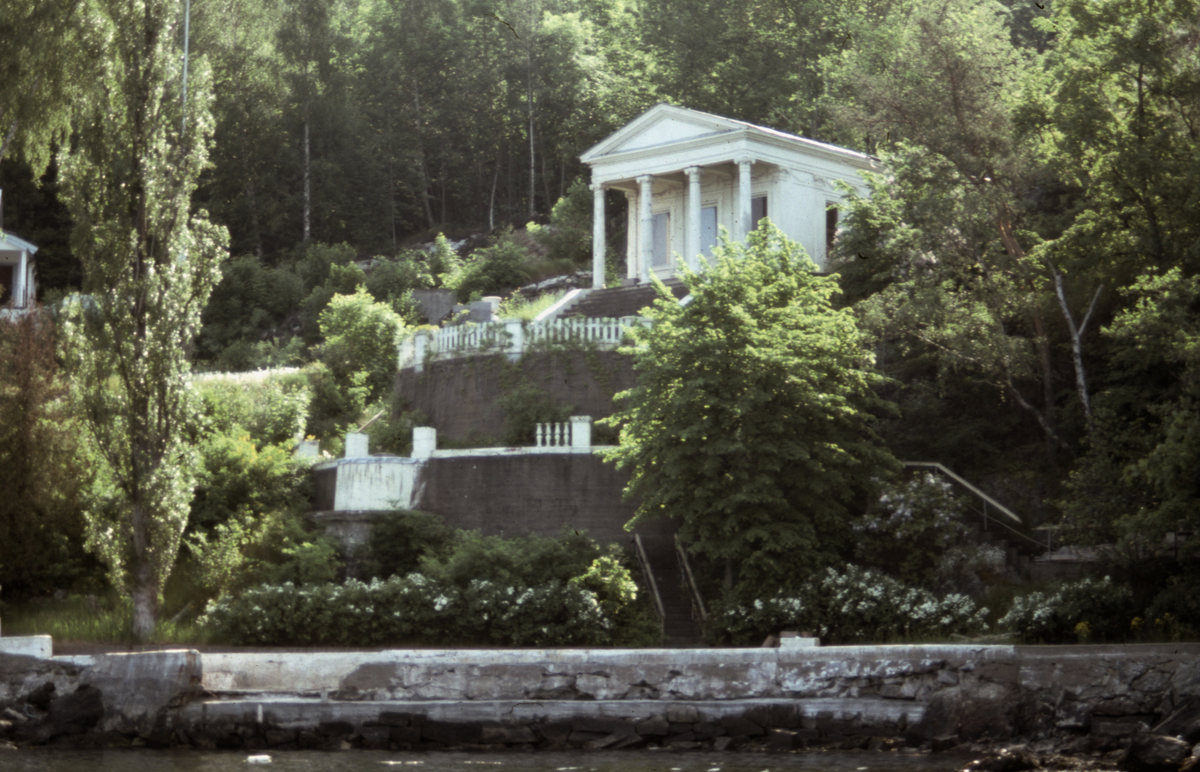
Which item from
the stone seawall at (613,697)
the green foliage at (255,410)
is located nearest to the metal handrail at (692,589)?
the stone seawall at (613,697)

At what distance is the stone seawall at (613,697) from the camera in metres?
18.0

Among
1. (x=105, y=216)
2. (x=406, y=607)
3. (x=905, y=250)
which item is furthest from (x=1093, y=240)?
(x=105, y=216)

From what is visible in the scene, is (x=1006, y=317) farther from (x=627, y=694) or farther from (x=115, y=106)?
(x=115, y=106)

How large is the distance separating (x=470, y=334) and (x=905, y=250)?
8851 millimetres

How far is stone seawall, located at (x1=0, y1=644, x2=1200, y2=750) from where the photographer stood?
18.0 metres

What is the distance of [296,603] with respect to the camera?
22.7 m

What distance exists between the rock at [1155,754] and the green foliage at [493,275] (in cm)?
2936

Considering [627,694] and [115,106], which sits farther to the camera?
[115,106]

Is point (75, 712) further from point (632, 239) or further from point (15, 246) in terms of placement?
point (15, 246)

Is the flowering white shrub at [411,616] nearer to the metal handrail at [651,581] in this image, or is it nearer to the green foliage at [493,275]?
the metal handrail at [651,581]

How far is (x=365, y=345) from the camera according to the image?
3450cm

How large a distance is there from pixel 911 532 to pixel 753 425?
124 inches

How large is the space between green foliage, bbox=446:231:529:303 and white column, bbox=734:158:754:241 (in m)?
12.5

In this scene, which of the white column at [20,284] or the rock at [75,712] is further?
the white column at [20,284]
